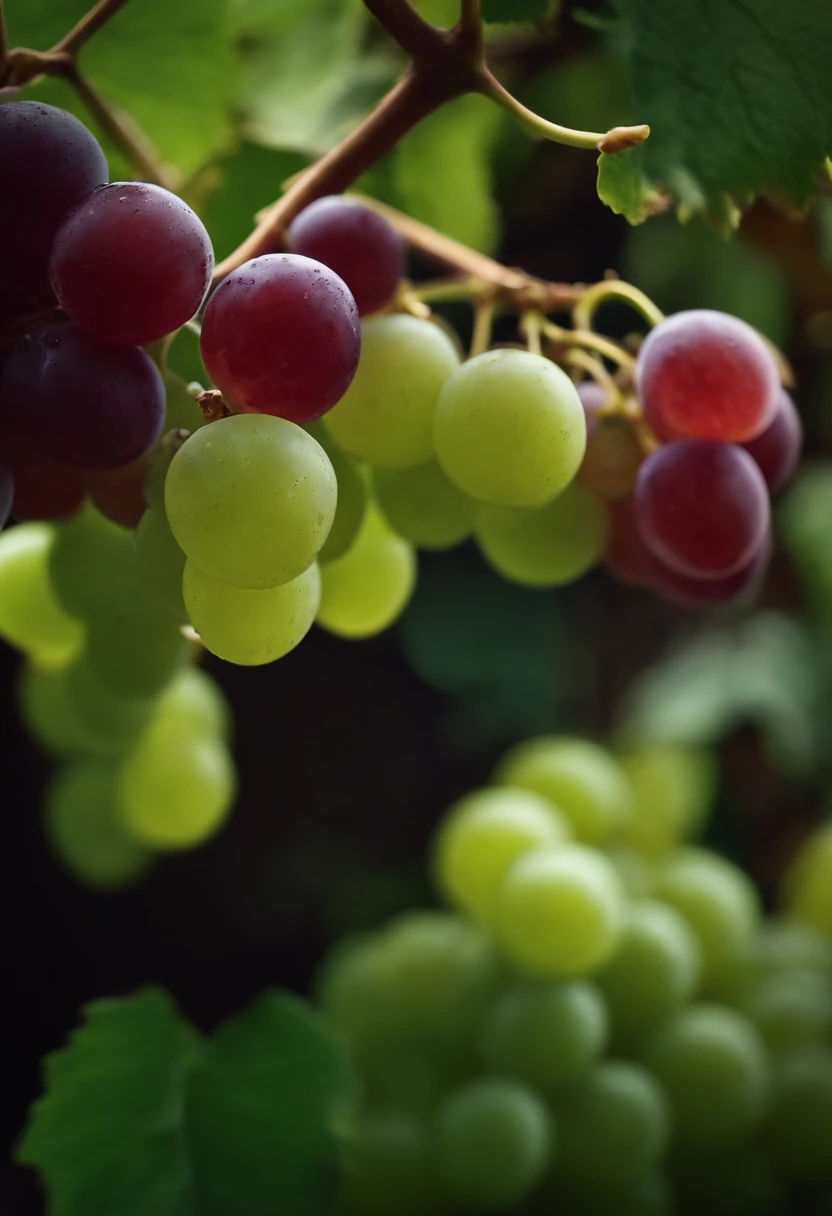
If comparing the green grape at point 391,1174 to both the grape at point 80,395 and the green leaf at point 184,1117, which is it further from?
the grape at point 80,395

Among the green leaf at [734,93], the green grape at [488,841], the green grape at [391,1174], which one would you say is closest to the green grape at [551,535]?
the green leaf at [734,93]

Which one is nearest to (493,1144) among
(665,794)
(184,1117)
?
(184,1117)

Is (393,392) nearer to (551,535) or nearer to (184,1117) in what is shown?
(551,535)

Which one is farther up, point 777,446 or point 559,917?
point 777,446

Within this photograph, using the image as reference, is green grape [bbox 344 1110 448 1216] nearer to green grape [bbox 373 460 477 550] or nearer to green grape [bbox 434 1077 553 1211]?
green grape [bbox 434 1077 553 1211]

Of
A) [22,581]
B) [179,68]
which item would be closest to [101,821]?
[22,581]

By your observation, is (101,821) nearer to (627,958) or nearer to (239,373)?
(627,958)

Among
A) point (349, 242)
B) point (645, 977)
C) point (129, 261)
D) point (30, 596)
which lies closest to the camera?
point (129, 261)
